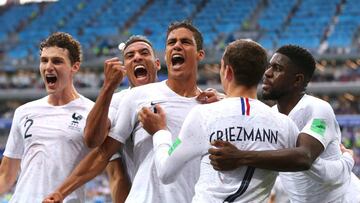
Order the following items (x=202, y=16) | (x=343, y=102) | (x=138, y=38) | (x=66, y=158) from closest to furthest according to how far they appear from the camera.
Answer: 1. (x=66, y=158)
2. (x=138, y=38)
3. (x=343, y=102)
4. (x=202, y=16)

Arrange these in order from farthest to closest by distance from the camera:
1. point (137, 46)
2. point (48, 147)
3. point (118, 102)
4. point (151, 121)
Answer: point (137, 46), point (118, 102), point (48, 147), point (151, 121)

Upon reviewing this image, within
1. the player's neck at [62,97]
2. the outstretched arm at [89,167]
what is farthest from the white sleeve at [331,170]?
the player's neck at [62,97]

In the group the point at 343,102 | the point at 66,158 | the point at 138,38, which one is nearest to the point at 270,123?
the point at 66,158

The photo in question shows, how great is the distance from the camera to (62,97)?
214 inches

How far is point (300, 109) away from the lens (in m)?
4.89

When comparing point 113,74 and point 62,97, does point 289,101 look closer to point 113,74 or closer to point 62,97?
point 113,74

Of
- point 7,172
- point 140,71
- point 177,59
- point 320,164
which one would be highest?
point 177,59

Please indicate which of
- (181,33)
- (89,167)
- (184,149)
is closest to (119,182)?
(89,167)

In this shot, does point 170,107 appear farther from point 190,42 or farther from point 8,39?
point 8,39

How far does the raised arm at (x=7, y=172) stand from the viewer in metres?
5.41

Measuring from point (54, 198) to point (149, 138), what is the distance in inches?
30.1

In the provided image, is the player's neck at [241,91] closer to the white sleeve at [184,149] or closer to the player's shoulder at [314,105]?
the white sleeve at [184,149]

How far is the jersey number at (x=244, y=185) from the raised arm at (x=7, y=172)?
7.20ft

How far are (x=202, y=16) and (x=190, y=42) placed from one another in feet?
105
